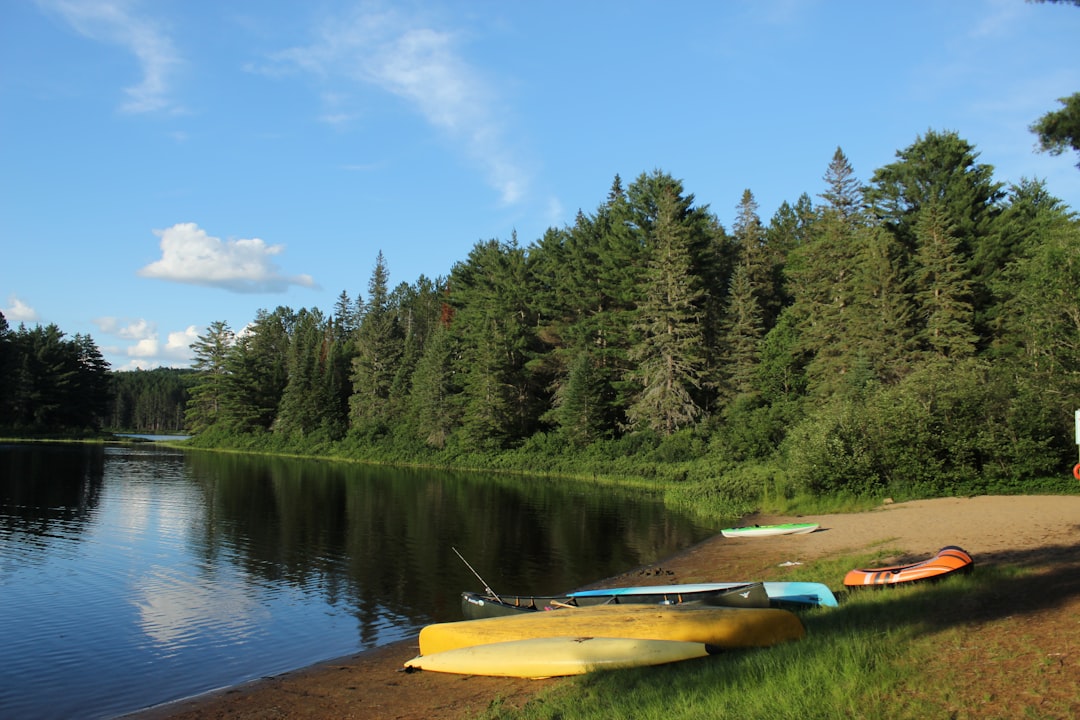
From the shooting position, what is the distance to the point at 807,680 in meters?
6.97

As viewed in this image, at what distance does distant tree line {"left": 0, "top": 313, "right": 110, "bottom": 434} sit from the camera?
9250 cm

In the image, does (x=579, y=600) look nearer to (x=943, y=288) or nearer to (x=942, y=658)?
(x=942, y=658)

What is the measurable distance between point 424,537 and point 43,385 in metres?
93.5

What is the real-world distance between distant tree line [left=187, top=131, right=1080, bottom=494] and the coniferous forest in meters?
0.15

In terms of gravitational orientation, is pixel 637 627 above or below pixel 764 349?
below

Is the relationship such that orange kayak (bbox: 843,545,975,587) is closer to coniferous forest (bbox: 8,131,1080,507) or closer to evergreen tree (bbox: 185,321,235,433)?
coniferous forest (bbox: 8,131,1080,507)

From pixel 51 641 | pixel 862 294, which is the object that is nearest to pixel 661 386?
pixel 862 294

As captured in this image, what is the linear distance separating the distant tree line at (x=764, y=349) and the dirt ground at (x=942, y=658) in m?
7.86

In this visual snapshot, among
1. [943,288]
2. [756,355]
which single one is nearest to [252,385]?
[756,355]

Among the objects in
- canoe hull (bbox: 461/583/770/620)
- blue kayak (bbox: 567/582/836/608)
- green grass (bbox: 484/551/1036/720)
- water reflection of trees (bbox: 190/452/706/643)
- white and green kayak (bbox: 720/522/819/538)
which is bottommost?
water reflection of trees (bbox: 190/452/706/643)

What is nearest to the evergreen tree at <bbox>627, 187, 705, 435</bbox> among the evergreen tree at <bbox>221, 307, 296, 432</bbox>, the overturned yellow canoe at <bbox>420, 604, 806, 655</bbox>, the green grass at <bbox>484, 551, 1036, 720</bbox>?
the overturned yellow canoe at <bbox>420, 604, 806, 655</bbox>

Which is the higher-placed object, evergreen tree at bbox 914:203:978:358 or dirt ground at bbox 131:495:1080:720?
→ evergreen tree at bbox 914:203:978:358

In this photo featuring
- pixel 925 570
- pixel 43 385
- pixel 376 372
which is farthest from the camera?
pixel 43 385

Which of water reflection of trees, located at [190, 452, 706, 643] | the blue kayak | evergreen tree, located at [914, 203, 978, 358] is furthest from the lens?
evergreen tree, located at [914, 203, 978, 358]
